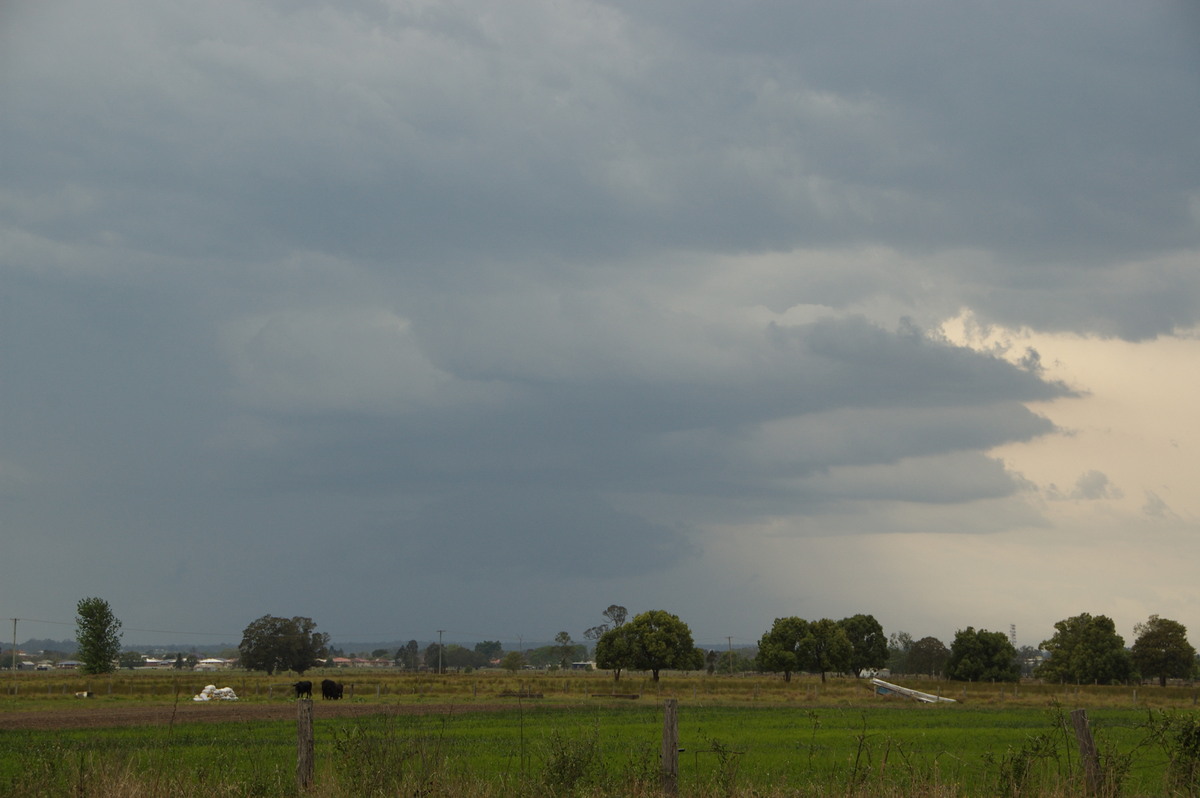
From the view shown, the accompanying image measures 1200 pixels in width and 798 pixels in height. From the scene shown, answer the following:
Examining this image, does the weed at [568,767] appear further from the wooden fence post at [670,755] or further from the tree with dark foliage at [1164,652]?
the tree with dark foliage at [1164,652]

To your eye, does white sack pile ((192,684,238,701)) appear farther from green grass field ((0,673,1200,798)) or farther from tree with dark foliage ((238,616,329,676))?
tree with dark foliage ((238,616,329,676))

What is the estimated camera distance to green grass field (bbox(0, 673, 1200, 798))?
43.2 feet

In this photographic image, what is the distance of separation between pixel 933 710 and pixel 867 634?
223 feet

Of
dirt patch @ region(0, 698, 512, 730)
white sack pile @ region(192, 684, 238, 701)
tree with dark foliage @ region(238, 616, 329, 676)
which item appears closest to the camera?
dirt patch @ region(0, 698, 512, 730)

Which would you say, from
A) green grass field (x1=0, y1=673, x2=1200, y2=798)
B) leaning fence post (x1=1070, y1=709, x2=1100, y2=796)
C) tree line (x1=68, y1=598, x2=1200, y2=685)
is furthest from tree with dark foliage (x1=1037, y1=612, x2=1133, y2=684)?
leaning fence post (x1=1070, y1=709, x2=1100, y2=796)

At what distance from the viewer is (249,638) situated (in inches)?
5620

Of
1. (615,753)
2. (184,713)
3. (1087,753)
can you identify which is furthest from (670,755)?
(184,713)

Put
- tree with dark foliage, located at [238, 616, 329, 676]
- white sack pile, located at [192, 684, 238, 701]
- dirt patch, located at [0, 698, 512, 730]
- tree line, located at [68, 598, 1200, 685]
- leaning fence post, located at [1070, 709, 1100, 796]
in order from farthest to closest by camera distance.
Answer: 1. tree with dark foliage, located at [238, 616, 329, 676]
2. tree line, located at [68, 598, 1200, 685]
3. white sack pile, located at [192, 684, 238, 701]
4. dirt patch, located at [0, 698, 512, 730]
5. leaning fence post, located at [1070, 709, 1100, 796]

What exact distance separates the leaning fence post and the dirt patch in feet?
89.5

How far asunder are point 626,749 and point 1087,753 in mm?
14396

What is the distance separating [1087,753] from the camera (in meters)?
14.1

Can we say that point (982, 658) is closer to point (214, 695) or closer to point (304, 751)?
point (214, 695)

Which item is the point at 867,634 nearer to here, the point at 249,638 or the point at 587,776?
the point at 249,638

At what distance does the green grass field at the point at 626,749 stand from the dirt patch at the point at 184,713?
1651 mm
